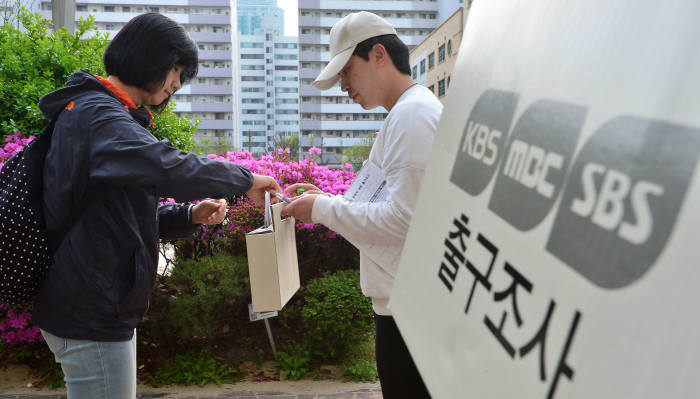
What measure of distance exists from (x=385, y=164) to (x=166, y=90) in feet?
2.59

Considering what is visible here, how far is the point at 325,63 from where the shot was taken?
80625 millimetres

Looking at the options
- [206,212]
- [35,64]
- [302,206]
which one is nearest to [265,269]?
[302,206]

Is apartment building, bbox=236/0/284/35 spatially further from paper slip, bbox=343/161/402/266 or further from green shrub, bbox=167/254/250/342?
paper slip, bbox=343/161/402/266

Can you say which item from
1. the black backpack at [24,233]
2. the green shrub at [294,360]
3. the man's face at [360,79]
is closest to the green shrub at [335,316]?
the green shrub at [294,360]

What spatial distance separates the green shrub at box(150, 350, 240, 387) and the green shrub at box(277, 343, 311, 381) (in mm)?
345

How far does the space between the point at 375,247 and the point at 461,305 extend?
1129mm

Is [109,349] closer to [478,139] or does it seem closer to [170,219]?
[170,219]

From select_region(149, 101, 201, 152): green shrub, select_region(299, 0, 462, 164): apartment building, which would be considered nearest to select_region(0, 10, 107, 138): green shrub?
select_region(149, 101, 201, 152): green shrub

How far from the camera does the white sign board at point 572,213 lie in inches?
11.7

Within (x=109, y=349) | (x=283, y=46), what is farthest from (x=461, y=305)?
(x=283, y=46)

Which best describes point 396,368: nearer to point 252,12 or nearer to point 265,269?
point 265,269

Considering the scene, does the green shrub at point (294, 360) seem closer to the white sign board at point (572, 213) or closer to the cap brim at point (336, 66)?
the cap brim at point (336, 66)

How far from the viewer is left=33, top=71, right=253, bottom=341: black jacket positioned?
4.77 feet

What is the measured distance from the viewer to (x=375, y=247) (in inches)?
65.1
